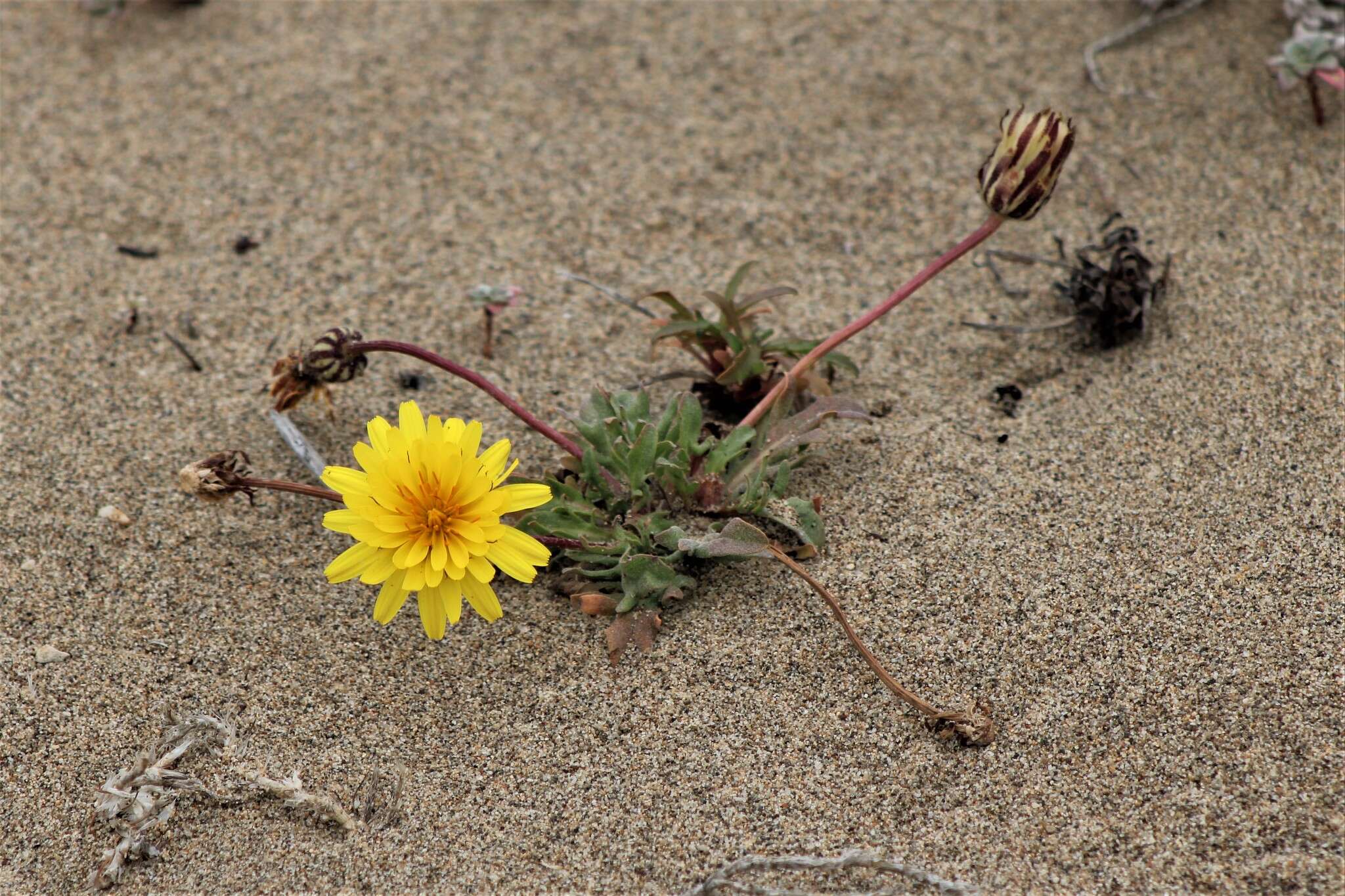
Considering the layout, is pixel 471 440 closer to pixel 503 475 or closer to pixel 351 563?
pixel 503 475

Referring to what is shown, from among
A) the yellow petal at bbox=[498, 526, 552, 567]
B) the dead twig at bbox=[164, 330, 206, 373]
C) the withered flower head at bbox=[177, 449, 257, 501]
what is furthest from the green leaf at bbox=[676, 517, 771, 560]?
the dead twig at bbox=[164, 330, 206, 373]

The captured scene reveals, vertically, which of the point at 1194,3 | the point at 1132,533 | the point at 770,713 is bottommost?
the point at 770,713

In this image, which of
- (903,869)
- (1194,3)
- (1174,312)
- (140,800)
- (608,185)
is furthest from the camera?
(1194,3)

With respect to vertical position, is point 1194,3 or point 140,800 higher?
point 1194,3

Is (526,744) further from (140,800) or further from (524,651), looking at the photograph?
(140,800)

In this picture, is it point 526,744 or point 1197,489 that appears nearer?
point 526,744

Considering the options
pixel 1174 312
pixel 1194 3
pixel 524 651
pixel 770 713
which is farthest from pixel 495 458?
pixel 1194 3

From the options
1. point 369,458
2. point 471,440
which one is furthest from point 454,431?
point 369,458

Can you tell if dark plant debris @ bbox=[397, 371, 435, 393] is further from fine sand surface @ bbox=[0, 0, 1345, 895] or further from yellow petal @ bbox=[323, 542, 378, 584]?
yellow petal @ bbox=[323, 542, 378, 584]
